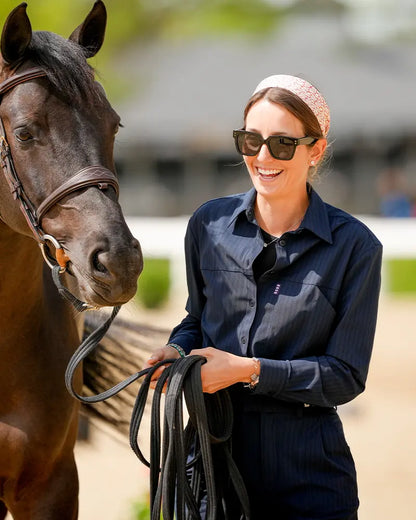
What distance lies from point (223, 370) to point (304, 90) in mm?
844

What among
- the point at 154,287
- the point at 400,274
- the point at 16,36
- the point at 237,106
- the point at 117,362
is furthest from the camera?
the point at 237,106

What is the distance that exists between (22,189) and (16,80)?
13.0 inches

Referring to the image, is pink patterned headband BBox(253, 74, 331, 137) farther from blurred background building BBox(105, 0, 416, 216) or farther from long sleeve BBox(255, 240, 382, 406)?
blurred background building BBox(105, 0, 416, 216)

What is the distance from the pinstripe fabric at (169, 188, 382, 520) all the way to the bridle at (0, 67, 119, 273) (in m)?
0.45

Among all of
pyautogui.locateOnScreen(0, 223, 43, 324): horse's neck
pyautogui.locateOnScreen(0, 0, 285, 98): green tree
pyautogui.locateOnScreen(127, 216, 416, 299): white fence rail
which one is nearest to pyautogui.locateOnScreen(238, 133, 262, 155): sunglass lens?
pyautogui.locateOnScreen(0, 223, 43, 324): horse's neck

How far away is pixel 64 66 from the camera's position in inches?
105

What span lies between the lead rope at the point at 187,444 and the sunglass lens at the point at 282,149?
0.63 metres

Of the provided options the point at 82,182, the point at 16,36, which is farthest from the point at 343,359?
the point at 16,36

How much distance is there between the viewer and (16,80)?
2652mm

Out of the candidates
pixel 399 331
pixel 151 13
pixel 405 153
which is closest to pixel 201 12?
pixel 151 13

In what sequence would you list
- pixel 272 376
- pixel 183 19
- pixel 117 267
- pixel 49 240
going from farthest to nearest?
1. pixel 183 19
2. pixel 49 240
3. pixel 272 376
4. pixel 117 267

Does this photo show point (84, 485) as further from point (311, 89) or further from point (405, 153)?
point (405, 153)

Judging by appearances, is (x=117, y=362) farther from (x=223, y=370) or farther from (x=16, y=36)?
(x=16, y=36)

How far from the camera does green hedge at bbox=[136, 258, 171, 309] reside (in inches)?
470
